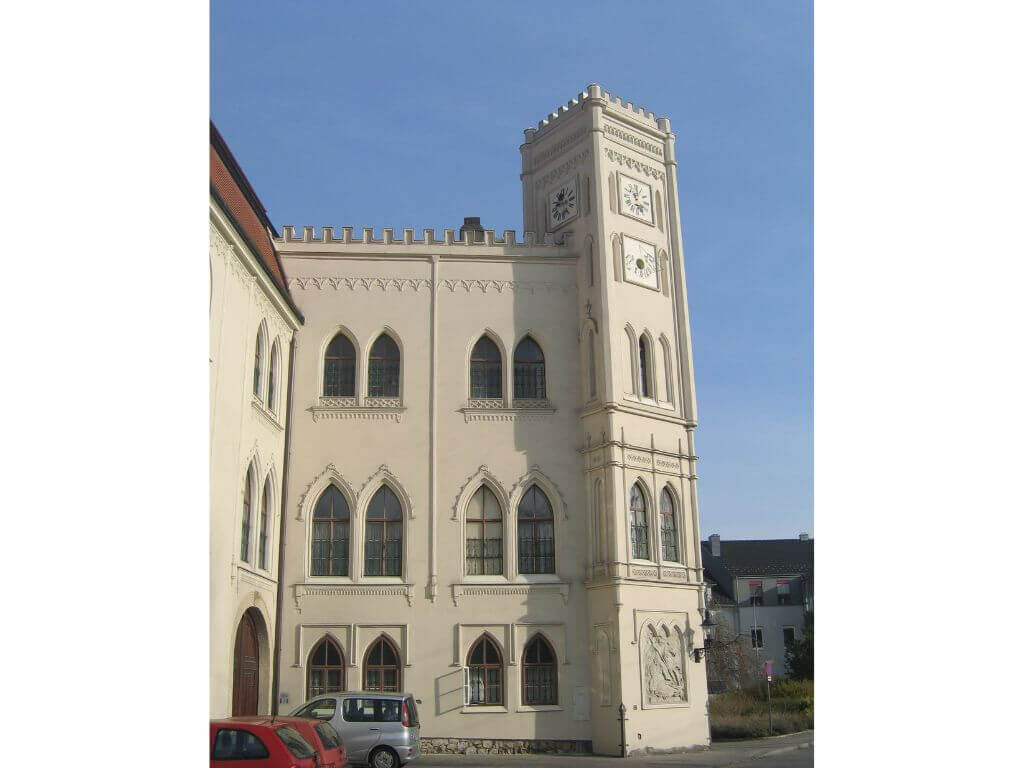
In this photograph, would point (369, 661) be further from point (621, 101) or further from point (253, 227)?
point (621, 101)

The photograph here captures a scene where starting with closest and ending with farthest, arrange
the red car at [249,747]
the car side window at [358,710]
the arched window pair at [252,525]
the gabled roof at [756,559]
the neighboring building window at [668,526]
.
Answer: the red car at [249,747]
the car side window at [358,710]
the arched window pair at [252,525]
the neighboring building window at [668,526]
the gabled roof at [756,559]

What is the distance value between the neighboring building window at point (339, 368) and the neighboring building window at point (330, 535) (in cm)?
215

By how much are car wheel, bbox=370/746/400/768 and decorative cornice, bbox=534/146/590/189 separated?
560 inches

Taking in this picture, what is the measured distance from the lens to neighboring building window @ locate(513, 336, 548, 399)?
23.8m

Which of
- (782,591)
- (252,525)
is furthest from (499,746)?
(782,591)

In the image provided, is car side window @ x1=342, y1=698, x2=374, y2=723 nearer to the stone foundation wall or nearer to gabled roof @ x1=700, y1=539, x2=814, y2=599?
the stone foundation wall

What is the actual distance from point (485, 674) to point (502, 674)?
1.16ft

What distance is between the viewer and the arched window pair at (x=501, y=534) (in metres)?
22.6

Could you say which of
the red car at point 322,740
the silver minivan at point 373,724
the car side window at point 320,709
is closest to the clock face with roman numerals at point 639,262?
the silver minivan at point 373,724

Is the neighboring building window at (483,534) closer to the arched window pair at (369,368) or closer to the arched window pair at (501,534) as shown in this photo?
the arched window pair at (501,534)

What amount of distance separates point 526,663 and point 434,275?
875 centimetres

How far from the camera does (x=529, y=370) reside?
24000mm

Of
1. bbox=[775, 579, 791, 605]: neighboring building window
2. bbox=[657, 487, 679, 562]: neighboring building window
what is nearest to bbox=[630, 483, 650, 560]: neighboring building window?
bbox=[657, 487, 679, 562]: neighboring building window
